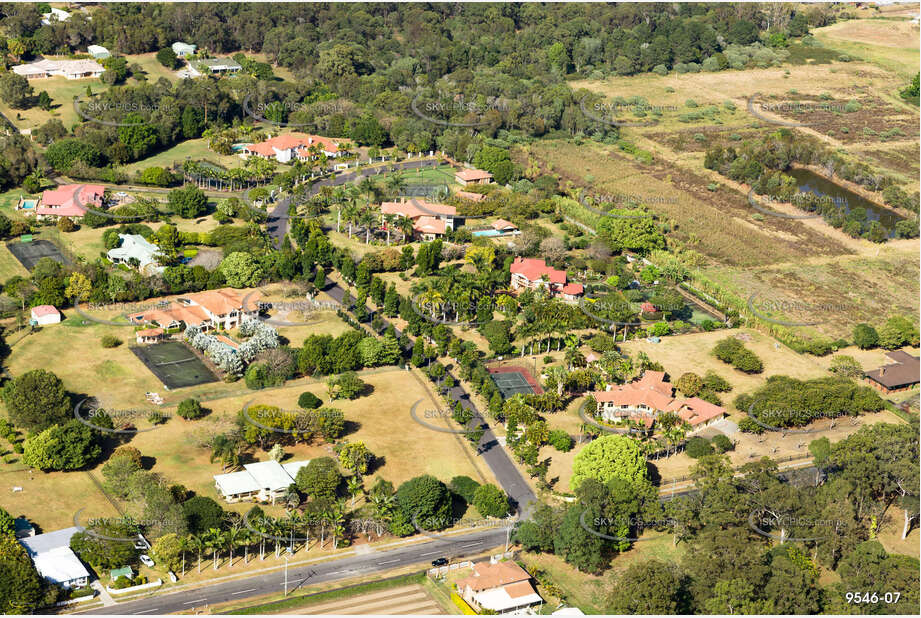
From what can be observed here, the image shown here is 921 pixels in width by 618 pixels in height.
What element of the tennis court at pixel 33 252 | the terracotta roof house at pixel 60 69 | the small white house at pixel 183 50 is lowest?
the tennis court at pixel 33 252

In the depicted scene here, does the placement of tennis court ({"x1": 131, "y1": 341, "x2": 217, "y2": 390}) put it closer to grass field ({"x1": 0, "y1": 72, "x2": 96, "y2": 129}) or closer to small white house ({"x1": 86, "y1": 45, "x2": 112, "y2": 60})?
grass field ({"x1": 0, "y1": 72, "x2": 96, "y2": 129})

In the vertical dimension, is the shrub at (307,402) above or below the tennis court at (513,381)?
above

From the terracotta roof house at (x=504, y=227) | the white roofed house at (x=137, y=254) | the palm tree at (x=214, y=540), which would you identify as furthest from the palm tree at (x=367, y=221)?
the palm tree at (x=214, y=540)

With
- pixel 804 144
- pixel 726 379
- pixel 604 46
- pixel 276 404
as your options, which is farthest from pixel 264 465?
pixel 604 46

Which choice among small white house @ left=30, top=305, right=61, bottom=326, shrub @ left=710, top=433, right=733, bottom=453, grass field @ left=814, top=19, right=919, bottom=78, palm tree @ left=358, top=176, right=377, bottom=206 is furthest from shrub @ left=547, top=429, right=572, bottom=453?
grass field @ left=814, top=19, right=919, bottom=78

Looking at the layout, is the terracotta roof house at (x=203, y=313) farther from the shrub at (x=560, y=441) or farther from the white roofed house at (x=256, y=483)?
the shrub at (x=560, y=441)

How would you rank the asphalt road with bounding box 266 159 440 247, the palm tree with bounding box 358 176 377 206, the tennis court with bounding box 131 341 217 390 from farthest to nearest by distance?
1. the palm tree with bounding box 358 176 377 206
2. the asphalt road with bounding box 266 159 440 247
3. the tennis court with bounding box 131 341 217 390

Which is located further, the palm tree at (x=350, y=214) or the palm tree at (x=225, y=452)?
the palm tree at (x=350, y=214)

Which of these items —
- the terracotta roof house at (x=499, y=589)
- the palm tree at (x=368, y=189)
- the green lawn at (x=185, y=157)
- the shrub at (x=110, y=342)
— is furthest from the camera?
the green lawn at (x=185, y=157)
